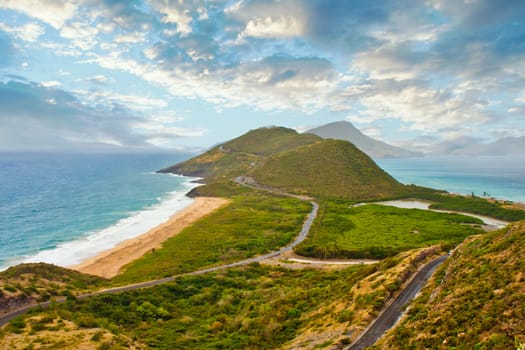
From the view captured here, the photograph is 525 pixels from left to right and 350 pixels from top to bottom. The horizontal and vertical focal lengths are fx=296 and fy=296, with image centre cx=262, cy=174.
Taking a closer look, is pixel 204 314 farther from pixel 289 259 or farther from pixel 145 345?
pixel 289 259

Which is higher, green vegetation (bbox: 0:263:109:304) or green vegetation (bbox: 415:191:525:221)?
green vegetation (bbox: 415:191:525:221)

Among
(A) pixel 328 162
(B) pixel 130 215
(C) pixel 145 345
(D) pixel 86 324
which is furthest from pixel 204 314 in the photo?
(A) pixel 328 162

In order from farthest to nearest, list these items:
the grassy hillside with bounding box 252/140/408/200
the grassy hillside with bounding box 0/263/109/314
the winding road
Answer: the grassy hillside with bounding box 252/140/408/200 < the grassy hillside with bounding box 0/263/109/314 < the winding road

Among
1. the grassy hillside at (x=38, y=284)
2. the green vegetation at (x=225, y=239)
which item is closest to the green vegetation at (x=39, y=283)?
the grassy hillside at (x=38, y=284)

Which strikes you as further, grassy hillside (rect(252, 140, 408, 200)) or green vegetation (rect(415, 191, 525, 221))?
grassy hillside (rect(252, 140, 408, 200))

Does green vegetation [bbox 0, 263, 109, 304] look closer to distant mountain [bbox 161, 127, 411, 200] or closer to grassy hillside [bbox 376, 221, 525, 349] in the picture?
grassy hillside [bbox 376, 221, 525, 349]

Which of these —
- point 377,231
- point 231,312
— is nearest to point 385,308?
point 231,312

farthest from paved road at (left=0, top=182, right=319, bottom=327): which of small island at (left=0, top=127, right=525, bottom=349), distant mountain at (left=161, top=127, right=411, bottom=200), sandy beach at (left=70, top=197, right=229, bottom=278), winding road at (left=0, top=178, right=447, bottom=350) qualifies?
distant mountain at (left=161, top=127, right=411, bottom=200)
